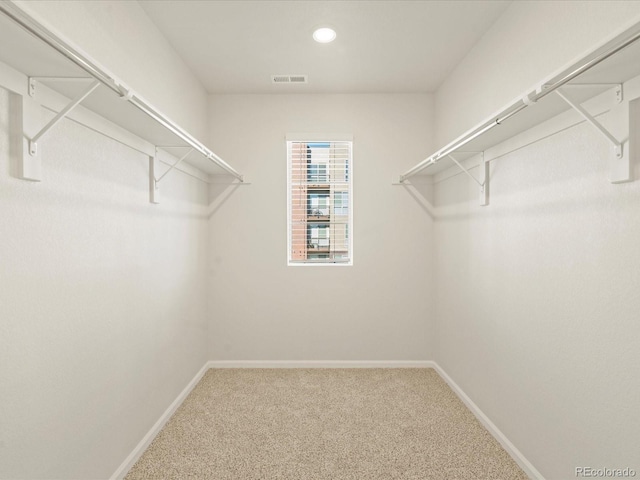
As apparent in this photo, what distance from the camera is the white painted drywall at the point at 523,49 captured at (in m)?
1.47

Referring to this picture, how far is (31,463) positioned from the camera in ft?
4.29

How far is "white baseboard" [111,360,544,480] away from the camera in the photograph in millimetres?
1951

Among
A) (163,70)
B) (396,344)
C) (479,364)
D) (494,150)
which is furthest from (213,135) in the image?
(479,364)

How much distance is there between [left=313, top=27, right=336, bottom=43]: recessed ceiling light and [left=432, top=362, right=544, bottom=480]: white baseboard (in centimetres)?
285

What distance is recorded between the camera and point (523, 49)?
78.7 inches

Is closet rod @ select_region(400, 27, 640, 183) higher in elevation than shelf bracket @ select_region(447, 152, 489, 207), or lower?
higher

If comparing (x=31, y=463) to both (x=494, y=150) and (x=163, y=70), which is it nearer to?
(x=163, y=70)

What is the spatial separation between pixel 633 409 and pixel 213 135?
3563mm

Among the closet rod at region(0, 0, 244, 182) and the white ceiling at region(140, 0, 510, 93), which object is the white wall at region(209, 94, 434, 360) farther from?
the closet rod at region(0, 0, 244, 182)

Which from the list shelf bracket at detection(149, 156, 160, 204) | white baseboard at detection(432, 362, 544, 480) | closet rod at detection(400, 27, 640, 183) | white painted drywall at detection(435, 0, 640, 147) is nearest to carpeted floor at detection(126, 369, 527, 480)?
white baseboard at detection(432, 362, 544, 480)

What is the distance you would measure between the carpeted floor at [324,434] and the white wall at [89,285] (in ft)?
1.02

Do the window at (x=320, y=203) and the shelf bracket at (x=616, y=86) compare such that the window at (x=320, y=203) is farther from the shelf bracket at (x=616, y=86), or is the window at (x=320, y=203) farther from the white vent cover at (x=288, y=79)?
the shelf bracket at (x=616, y=86)

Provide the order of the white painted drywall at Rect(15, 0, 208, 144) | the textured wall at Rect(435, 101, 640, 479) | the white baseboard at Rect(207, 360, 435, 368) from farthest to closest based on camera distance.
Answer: the white baseboard at Rect(207, 360, 435, 368) < the white painted drywall at Rect(15, 0, 208, 144) < the textured wall at Rect(435, 101, 640, 479)

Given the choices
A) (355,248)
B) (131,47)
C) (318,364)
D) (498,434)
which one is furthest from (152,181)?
(498,434)
